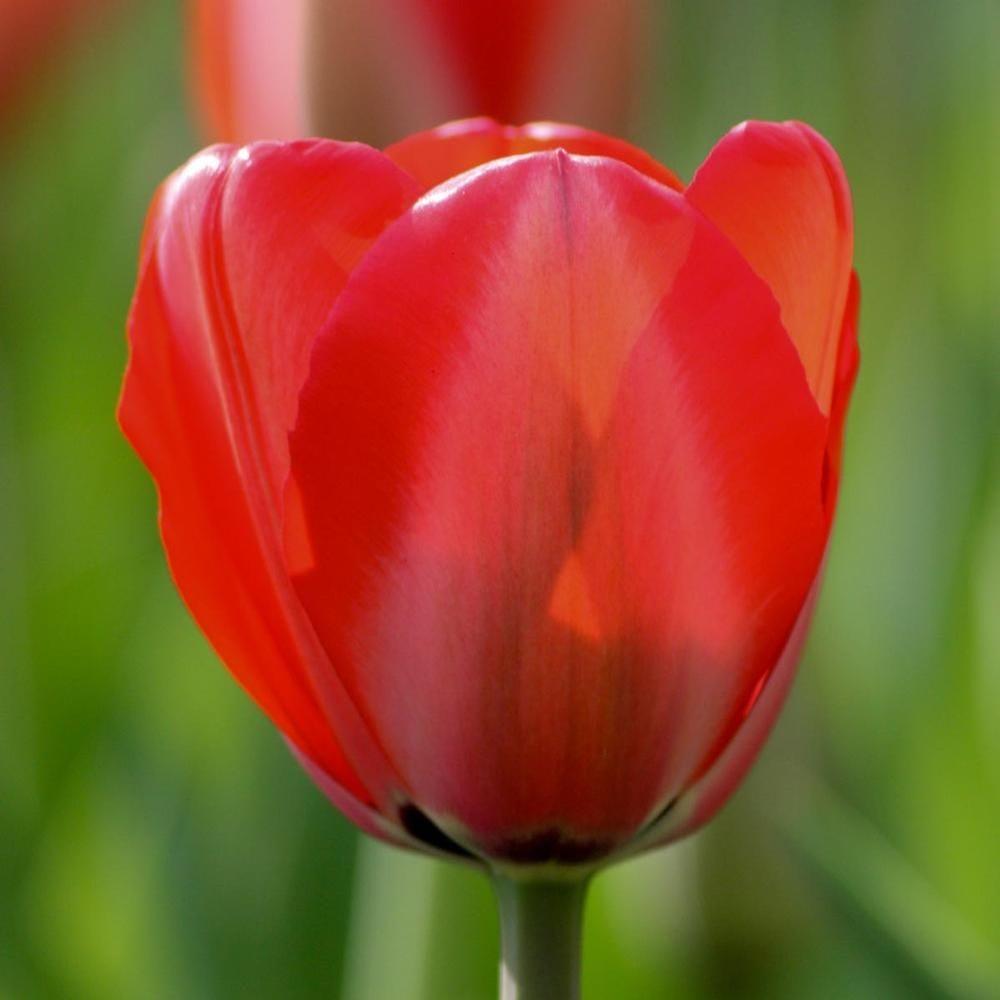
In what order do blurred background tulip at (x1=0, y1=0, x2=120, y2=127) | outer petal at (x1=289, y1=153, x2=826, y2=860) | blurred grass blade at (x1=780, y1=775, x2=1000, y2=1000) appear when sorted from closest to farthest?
outer petal at (x1=289, y1=153, x2=826, y2=860), blurred grass blade at (x1=780, y1=775, x2=1000, y2=1000), blurred background tulip at (x1=0, y1=0, x2=120, y2=127)

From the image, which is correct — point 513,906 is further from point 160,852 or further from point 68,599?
point 68,599

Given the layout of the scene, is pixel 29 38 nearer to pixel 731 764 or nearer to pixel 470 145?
pixel 470 145

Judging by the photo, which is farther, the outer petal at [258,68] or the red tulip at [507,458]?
the outer petal at [258,68]

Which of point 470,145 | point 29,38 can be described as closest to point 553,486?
point 470,145

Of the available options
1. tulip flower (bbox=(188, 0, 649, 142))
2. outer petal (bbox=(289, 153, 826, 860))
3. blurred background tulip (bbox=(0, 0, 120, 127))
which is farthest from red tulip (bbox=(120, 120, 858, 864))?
blurred background tulip (bbox=(0, 0, 120, 127))

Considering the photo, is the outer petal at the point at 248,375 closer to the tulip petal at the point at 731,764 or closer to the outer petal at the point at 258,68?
the tulip petal at the point at 731,764

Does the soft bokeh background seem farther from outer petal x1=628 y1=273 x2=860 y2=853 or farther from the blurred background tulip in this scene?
outer petal x1=628 y1=273 x2=860 y2=853

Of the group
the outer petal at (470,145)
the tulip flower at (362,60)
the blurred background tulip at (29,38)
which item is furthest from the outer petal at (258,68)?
the outer petal at (470,145)
